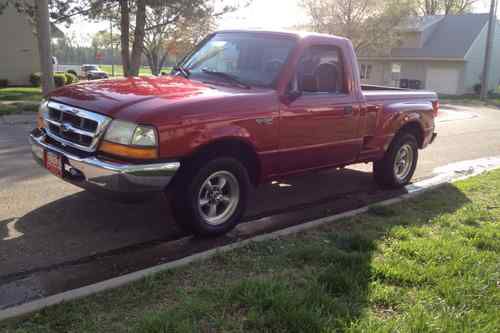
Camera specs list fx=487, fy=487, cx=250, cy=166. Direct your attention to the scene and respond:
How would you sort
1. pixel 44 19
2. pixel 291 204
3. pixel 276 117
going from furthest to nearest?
pixel 44 19
pixel 291 204
pixel 276 117

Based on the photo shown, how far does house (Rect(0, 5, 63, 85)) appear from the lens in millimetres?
26844

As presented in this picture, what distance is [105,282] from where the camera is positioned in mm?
3395

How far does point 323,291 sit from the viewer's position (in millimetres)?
3402

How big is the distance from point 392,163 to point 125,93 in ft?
13.0

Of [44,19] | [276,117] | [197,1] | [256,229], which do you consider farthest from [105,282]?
[197,1]

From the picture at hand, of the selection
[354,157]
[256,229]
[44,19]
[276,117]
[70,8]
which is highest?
[70,8]

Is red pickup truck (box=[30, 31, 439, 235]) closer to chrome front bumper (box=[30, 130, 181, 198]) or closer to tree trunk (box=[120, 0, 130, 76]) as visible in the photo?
chrome front bumper (box=[30, 130, 181, 198])

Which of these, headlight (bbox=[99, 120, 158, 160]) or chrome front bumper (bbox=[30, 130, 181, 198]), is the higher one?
headlight (bbox=[99, 120, 158, 160])

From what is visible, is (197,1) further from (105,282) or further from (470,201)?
(105,282)

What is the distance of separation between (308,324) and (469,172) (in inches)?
246

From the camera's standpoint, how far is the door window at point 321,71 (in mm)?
5020

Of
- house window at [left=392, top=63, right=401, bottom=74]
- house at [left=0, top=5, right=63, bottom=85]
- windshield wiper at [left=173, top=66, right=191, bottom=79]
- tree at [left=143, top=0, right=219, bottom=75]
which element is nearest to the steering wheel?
windshield wiper at [left=173, top=66, right=191, bottom=79]

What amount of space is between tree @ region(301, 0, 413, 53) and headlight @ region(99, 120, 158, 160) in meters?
30.5

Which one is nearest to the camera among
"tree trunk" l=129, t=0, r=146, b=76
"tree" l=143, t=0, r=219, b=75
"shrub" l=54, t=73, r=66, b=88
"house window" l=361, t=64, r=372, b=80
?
"tree trunk" l=129, t=0, r=146, b=76
